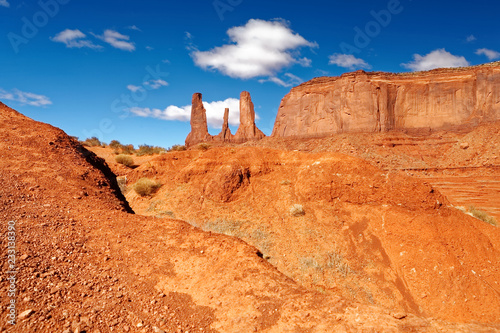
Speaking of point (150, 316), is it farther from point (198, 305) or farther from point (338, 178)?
point (338, 178)

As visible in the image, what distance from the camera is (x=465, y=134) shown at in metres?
51.3

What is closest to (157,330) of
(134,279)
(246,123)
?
(134,279)

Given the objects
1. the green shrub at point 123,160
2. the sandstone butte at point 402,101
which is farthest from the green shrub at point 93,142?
the sandstone butte at point 402,101

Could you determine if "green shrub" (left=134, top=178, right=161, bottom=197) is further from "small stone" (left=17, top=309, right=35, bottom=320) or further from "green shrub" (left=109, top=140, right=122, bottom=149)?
"green shrub" (left=109, top=140, right=122, bottom=149)

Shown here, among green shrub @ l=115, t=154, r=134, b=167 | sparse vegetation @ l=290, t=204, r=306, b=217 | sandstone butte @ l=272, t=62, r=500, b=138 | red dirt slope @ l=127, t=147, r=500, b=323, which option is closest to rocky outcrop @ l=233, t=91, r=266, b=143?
sandstone butte @ l=272, t=62, r=500, b=138

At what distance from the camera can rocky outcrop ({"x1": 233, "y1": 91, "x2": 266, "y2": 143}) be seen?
8194 centimetres

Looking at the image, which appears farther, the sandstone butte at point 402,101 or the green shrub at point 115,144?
the sandstone butte at point 402,101

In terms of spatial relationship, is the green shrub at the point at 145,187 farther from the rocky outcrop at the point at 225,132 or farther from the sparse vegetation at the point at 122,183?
the rocky outcrop at the point at 225,132

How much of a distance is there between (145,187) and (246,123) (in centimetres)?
6927

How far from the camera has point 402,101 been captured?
202 ft

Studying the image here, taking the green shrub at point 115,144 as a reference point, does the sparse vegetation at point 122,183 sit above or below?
below

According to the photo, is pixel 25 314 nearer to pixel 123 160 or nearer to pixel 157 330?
pixel 157 330
